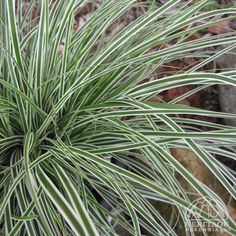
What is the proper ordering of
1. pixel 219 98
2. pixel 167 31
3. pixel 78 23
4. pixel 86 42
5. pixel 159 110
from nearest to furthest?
pixel 159 110
pixel 167 31
pixel 86 42
pixel 219 98
pixel 78 23

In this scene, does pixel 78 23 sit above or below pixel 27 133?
above

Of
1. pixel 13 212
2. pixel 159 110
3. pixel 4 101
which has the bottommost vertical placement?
pixel 13 212

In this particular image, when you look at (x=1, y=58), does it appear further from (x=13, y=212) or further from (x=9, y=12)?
(x=13, y=212)

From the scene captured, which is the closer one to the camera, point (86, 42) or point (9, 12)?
point (9, 12)

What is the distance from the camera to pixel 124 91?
0.97 m

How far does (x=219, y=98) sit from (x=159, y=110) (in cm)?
69

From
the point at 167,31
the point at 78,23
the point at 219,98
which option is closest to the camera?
the point at 167,31

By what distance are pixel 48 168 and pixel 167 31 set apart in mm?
428

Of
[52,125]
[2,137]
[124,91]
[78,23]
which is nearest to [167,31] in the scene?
[124,91]

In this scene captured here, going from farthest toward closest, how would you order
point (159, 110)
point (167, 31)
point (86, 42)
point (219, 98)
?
1. point (219, 98)
2. point (86, 42)
3. point (167, 31)
4. point (159, 110)

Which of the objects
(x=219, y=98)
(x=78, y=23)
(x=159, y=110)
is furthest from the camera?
(x=78, y=23)

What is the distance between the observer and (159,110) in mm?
783

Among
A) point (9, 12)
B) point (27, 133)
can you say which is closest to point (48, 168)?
point (27, 133)

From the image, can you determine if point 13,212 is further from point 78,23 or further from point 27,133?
point 78,23
